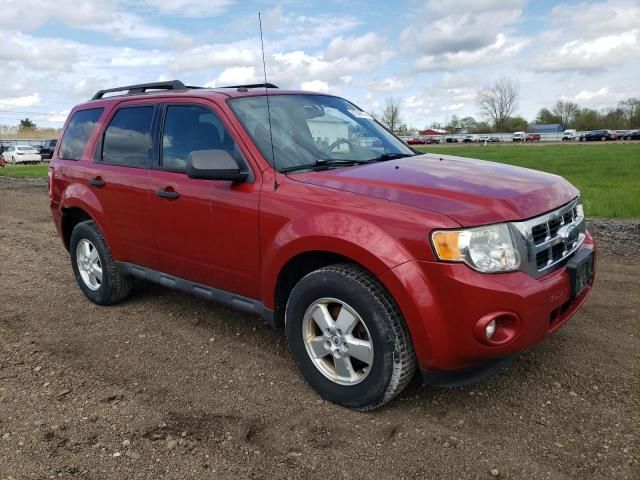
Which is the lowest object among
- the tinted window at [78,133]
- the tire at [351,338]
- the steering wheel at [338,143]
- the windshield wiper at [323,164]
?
the tire at [351,338]

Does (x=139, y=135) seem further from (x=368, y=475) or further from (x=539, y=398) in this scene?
(x=539, y=398)

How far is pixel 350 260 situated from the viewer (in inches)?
128

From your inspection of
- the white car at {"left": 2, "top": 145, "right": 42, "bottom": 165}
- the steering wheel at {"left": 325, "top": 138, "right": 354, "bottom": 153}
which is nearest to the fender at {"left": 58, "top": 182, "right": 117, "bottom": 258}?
the steering wheel at {"left": 325, "top": 138, "right": 354, "bottom": 153}

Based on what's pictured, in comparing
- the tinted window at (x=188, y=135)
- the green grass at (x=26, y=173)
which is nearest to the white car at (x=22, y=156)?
the green grass at (x=26, y=173)

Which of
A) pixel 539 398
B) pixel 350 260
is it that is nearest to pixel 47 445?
pixel 350 260

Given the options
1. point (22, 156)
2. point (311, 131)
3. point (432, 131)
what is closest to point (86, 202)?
point (311, 131)

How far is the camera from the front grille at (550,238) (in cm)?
294

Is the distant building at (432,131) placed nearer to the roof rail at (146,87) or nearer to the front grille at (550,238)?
the roof rail at (146,87)

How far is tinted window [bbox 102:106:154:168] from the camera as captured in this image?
14.8 feet

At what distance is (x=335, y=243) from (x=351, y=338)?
0.55 m

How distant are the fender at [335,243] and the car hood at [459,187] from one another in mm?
205

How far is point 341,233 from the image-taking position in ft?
10.2

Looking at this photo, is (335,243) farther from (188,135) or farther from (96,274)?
(96,274)

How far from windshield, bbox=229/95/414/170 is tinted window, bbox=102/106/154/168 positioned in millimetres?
969
